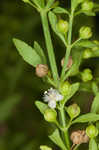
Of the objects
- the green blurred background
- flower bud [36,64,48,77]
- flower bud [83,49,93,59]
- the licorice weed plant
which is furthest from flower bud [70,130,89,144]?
the green blurred background

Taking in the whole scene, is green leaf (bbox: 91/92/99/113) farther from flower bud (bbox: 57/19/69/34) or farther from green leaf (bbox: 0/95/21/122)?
green leaf (bbox: 0/95/21/122)

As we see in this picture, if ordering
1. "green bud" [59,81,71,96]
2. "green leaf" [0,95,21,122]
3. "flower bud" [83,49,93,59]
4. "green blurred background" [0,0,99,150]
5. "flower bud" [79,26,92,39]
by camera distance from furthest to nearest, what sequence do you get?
"green blurred background" [0,0,99,150] < "green leaf" [0,95,21,122] < "flower bud" [83,49,93,59] < "flower bud" [79,26,92,39] < "green bud" [59,81,71,96]

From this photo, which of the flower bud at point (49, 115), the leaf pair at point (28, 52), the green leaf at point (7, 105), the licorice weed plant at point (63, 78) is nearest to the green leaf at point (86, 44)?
the licorice weed plant at point (63, 78)

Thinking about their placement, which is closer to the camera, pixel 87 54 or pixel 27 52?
pixel 27 52

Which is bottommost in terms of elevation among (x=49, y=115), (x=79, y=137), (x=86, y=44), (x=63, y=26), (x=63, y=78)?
(x=79, y=137)

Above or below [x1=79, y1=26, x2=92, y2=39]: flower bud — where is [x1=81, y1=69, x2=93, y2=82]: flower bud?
below

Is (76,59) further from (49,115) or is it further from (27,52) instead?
(49,115)

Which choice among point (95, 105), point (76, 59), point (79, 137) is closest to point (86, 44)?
point (76, 59)

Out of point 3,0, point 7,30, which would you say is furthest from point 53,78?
point 3,0

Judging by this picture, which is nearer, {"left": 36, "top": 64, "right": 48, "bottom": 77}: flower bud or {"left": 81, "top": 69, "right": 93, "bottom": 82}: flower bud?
{"left": 36, "top": 64, "right": 48, "bottom": 77}: flower bud
